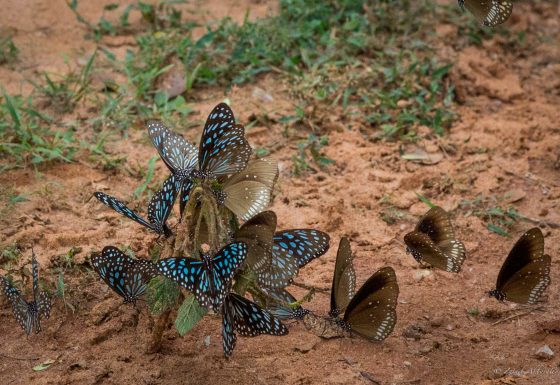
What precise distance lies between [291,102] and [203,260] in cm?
274

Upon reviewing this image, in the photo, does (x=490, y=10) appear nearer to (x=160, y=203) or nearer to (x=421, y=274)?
(x=421, y=274)

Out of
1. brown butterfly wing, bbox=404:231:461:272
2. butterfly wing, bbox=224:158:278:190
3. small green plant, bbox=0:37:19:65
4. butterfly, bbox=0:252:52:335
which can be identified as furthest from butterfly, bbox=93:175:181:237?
small green plant, bbox=0:37:19:65

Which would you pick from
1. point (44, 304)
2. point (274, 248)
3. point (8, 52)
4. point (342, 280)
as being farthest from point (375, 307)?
point (8, 52)

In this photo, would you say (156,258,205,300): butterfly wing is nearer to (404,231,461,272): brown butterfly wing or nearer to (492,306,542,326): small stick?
(404,231,461,272): brown butterfly wing

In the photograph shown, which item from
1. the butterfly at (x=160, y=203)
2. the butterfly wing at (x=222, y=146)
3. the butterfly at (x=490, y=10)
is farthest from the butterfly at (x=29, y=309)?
the butterfly at (x=490, y=10)

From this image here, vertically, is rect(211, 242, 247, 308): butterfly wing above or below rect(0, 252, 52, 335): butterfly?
above

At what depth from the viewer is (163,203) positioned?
288 cm

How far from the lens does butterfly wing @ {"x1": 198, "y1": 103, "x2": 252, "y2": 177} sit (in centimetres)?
291

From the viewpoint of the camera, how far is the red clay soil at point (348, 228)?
3.27 meters

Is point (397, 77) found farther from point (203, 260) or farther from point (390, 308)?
point (203, 260)

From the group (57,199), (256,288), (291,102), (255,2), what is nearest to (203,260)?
(256,288)

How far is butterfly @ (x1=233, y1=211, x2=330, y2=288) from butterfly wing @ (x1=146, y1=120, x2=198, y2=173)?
38cm

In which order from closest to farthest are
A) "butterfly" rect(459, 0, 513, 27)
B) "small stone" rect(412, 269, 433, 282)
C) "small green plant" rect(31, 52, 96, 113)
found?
"butterfly" rect(459, 0, 513, 27), "small stone" rect(412, 269, 433, 282), "small green plant" rect(31, 52, 96, 113)

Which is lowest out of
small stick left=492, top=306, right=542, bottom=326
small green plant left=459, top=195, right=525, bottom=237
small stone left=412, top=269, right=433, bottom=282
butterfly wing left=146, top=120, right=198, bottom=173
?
small stone left=412, top=269, right=433, bottom=282
